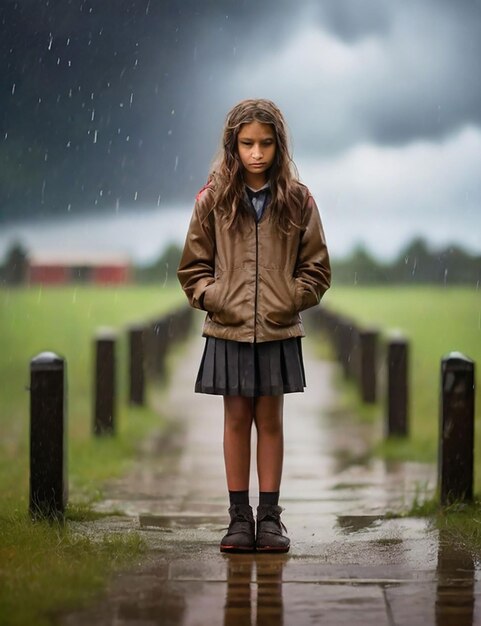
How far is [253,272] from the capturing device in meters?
4.62

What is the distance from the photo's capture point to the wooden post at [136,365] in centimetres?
1172

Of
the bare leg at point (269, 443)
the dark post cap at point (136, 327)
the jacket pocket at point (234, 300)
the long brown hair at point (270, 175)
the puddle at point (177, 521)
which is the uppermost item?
the long brown hair at point (270, 175)

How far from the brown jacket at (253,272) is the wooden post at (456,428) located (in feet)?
3.61

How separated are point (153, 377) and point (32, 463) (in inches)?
345

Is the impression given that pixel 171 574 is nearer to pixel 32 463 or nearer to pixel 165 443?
pixel 32 463

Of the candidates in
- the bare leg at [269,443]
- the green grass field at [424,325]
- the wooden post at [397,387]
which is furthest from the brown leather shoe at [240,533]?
the wooden post at [397,387]

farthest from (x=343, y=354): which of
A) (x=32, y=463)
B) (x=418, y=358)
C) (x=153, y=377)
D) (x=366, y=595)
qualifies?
(x=366, y=595)

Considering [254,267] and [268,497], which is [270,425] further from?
[254,267]

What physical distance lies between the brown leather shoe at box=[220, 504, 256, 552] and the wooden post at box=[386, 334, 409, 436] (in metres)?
5.00

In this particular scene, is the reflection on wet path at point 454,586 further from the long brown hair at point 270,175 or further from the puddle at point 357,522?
the long brown hair at point 270,175

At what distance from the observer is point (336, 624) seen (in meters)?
3.73

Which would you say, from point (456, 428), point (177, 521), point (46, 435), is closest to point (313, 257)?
point (456, 428)

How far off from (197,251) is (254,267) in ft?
0.82

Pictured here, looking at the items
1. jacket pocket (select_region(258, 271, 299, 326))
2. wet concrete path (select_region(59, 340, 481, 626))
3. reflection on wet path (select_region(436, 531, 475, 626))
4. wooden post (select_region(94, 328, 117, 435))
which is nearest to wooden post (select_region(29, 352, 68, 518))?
wet concrete path (select_region(59, 340, 481, 626))
